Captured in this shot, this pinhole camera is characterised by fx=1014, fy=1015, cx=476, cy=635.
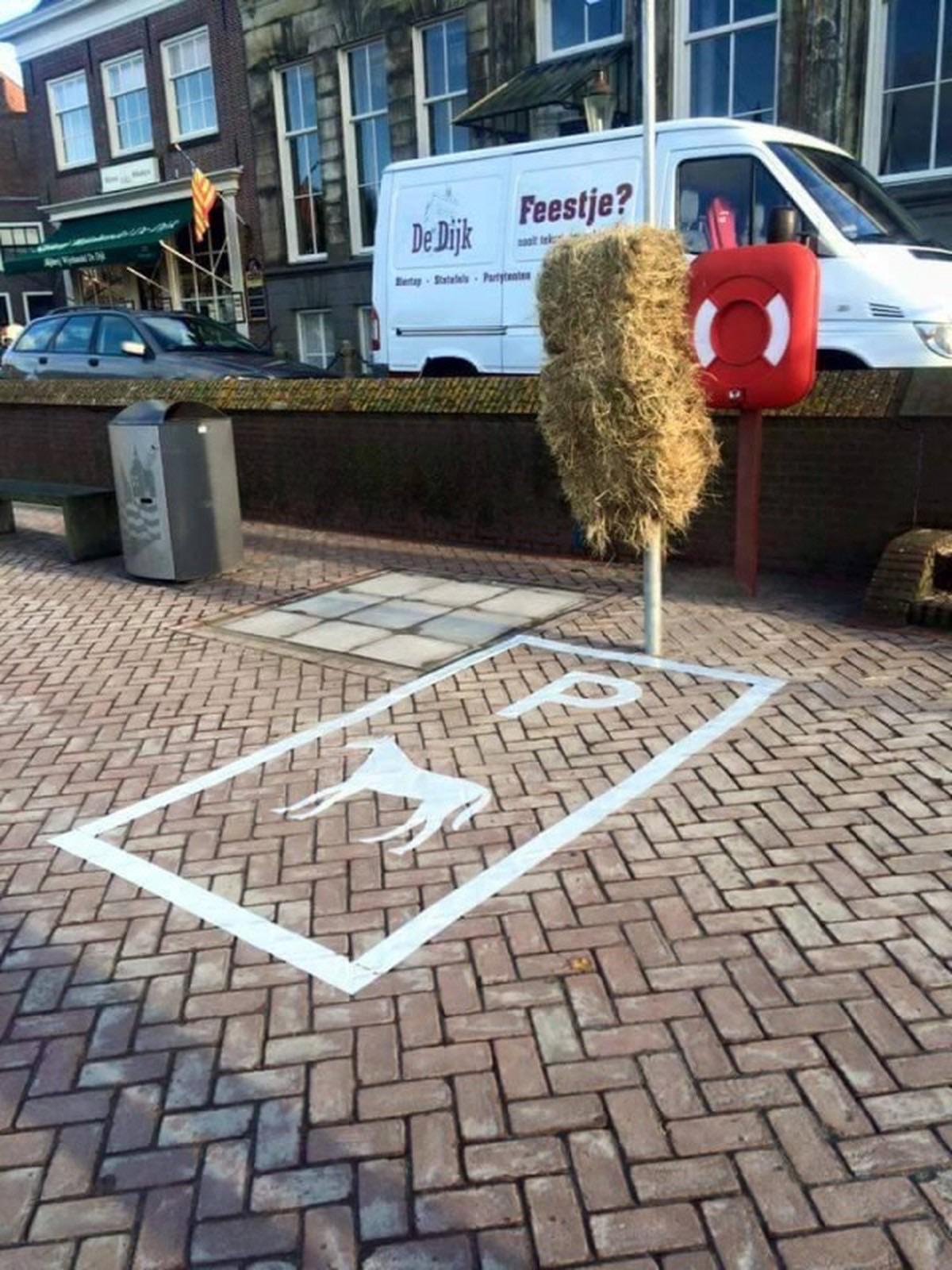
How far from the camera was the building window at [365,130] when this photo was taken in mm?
18203

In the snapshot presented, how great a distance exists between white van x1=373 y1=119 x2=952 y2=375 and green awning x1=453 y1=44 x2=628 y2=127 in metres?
5.06

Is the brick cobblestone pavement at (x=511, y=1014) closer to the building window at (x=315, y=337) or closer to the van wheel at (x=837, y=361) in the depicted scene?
the van wheel at (x=837, y=361)

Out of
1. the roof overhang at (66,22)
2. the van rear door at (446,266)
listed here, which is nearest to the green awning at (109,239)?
the roof overhang at (66,22)

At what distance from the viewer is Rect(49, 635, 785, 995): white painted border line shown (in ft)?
9.49

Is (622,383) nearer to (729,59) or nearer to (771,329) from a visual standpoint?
(771,329)

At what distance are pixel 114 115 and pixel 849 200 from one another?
21.3 metres

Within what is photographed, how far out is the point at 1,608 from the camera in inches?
272

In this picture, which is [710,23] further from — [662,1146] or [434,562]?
[662,1146]

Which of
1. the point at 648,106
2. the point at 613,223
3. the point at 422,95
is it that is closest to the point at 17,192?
the point at 422,95

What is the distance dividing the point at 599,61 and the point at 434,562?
413 inches

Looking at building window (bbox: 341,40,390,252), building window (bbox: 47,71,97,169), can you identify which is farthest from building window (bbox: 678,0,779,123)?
building window (bbox: 47,71,97,169)

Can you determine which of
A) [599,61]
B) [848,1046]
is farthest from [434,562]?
[599,61]

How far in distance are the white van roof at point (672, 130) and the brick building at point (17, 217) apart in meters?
20.8

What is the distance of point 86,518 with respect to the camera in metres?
8.18
